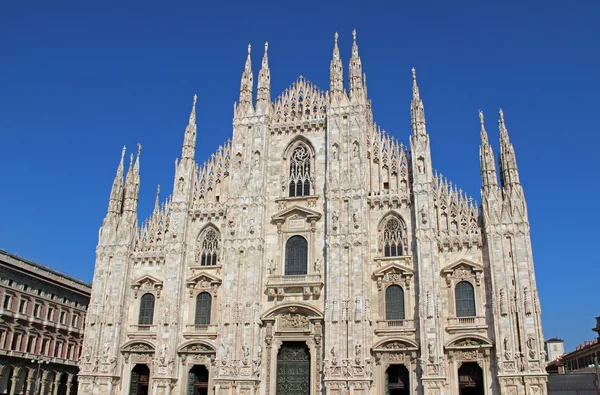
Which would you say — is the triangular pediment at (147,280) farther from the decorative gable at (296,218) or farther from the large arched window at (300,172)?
the large arched window at (300,172)

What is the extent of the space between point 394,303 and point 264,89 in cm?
1680

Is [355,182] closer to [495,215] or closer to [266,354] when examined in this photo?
[495,215]

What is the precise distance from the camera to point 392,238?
34688 millimetres

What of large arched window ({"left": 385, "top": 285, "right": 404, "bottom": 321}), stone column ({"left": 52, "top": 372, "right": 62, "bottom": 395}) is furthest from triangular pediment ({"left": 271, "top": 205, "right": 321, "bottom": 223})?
stone column ({"left": 52, "top": 372, "right": 62, "bottom": 395})

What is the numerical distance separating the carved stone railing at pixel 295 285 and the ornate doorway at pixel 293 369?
2.94 m

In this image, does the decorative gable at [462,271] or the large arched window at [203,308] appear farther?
the large arched window at [203,308]

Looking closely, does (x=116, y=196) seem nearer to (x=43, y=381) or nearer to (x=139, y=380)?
(x=139, y=380)

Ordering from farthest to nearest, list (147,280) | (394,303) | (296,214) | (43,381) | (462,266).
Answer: (43,381)
(147,280)
(296,214)
(394,303)
(462,266)

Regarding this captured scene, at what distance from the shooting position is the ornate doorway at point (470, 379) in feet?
101

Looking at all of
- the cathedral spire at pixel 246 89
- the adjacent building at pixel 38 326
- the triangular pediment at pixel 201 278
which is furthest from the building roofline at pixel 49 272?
the cathedral spire at pixel 246 89

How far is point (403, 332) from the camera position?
106ft

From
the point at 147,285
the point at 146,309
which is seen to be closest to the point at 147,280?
the point at 147,285

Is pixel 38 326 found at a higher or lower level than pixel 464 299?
higher

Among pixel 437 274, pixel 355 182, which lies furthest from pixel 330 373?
pixel 355 182
